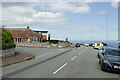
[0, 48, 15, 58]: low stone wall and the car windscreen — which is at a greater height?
the car windscreen

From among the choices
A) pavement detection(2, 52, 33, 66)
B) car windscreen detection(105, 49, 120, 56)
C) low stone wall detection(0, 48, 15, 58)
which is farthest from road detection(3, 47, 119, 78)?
low stone wall detection(0, 48, 15, 58)

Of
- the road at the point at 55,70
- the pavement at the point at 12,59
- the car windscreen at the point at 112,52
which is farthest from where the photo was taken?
the pavement at the point at 12,59

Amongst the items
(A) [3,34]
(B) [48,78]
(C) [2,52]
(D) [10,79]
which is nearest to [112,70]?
(B) [48,78]

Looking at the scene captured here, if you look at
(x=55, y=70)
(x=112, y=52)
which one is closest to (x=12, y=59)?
(x=55, y=70)

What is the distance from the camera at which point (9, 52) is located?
16.8 m

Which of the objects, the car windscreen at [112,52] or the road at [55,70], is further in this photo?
the car windscreen at [112,52]

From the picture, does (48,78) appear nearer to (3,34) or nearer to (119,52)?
(119,52)

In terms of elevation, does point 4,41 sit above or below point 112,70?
above

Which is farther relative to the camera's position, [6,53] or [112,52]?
[6,53]

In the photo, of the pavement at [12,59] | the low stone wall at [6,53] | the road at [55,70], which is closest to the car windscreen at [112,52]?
the road at [55,70]

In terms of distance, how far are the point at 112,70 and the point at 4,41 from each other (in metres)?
12.4

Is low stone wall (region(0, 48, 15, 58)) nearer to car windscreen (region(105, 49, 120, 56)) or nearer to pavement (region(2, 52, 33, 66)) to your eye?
pavement (region(2, 52, 33, 66))

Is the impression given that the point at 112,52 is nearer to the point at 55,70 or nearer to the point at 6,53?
the point at 55,70

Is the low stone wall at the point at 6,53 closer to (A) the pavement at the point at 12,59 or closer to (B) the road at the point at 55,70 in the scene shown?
(A) the pavement at the point at 12,59
